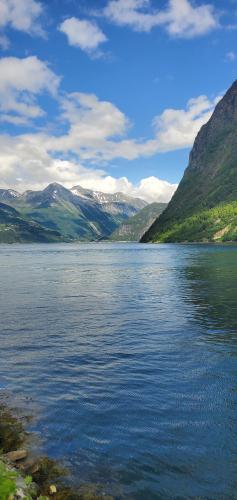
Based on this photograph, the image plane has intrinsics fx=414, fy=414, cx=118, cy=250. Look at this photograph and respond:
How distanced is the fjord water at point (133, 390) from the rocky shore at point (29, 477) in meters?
0.81

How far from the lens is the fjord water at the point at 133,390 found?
1823 cm

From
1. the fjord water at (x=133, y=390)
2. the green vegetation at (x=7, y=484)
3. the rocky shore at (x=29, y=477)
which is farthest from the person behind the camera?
the fjord water at (x=133, y=390)

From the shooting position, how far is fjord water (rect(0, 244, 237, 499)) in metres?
18.2

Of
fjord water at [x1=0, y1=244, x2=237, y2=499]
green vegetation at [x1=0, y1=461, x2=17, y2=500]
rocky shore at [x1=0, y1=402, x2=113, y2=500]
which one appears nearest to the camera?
green vegetation at [x1=0, y1=461, x2=17, y2=500]

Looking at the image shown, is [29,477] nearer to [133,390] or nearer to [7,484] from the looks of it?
[7,484]

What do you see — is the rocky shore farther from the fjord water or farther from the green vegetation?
the fjord water

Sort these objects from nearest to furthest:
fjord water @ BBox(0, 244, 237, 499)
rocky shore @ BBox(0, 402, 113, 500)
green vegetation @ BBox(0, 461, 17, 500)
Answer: green vegetation @ BBox(0, 461, 17, 500) → rocky shore @ BBox(0, 402, 113, 500) → fjord water @ BBox(0, 244, 237, 499)

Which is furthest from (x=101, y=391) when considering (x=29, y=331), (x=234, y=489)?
(x=29, y=331)

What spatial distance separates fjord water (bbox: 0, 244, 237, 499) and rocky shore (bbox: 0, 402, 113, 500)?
0.81 m

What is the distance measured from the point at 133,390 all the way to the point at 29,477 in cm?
1232

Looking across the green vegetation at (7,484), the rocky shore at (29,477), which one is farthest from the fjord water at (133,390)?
the green vegetation at (7,484)

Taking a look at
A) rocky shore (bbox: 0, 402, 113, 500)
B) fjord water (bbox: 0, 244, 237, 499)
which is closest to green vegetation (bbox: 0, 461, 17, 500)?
rocky shore (bbox: 0, 402, 113, 500)

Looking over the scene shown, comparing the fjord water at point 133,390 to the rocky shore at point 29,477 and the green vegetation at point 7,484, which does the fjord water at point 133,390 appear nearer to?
the rocky shore at point 29,477

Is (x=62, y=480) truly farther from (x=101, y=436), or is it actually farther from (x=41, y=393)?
(x=41, y=393)
